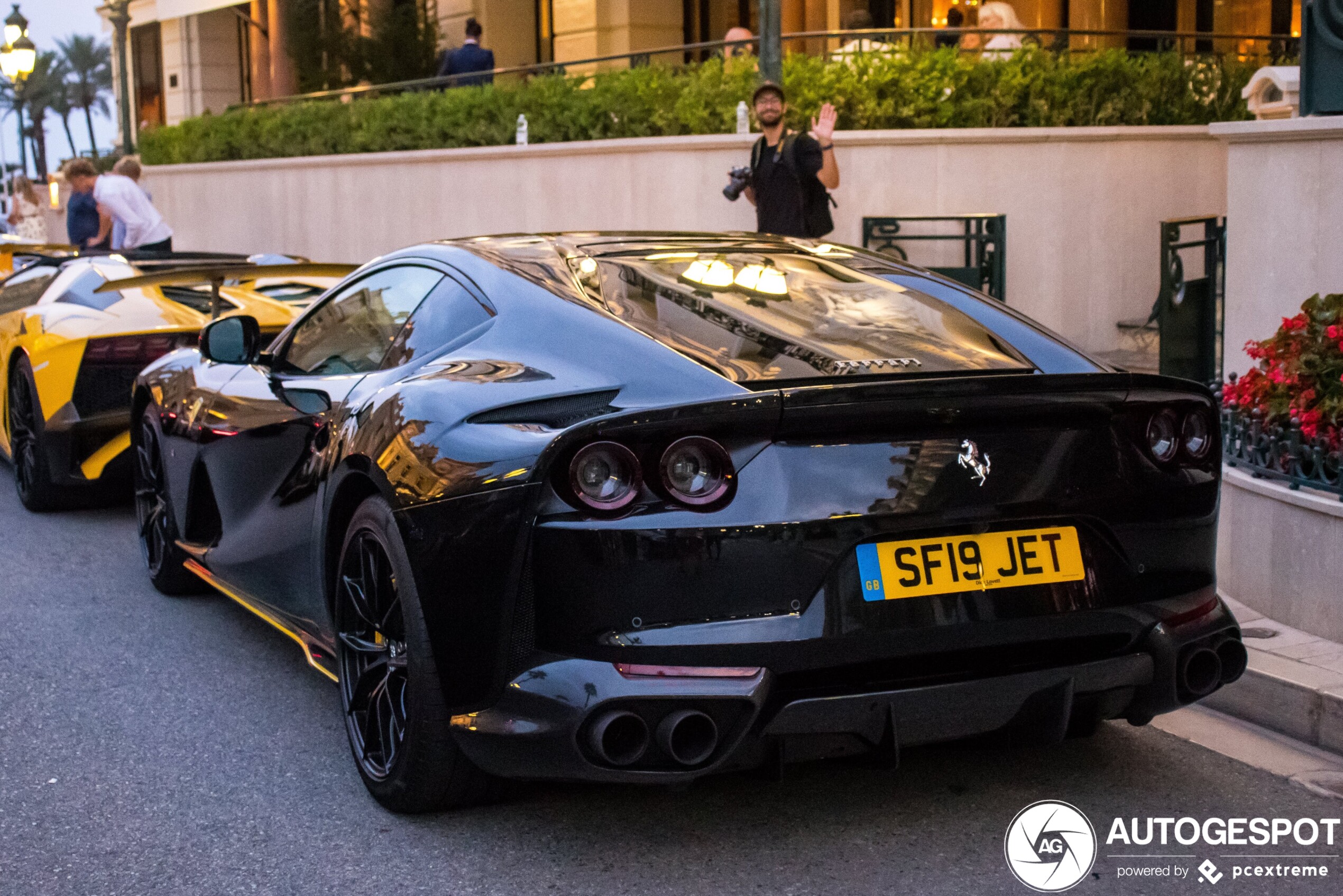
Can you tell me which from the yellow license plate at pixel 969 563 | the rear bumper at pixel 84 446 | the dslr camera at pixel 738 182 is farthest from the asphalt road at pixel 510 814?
the dslr camera at pixel 738 182

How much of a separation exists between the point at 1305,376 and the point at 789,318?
87.5 inches

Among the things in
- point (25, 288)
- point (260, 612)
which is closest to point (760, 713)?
point (260, 612)

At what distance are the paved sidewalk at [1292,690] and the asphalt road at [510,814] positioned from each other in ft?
0.95

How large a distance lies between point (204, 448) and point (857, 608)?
3032 millimetres

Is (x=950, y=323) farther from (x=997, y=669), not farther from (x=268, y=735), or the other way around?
(x=268, y=735)

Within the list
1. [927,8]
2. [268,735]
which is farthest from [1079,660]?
[927,8]

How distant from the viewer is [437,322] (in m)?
4.35

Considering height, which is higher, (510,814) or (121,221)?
(121,221)

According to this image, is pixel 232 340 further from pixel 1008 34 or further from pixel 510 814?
pixel 1008 34

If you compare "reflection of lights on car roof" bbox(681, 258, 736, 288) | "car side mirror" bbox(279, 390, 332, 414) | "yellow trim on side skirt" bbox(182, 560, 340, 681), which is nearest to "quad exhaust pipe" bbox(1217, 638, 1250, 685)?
"reflection of lights on car roof" bbox(681, 258, 736, 288)

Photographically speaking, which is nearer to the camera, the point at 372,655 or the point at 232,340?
the point at 372,655

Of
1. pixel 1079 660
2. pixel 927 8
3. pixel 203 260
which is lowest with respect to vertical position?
pixel 1079 660

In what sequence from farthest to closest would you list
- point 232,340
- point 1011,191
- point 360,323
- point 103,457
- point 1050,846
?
point 1011,191
point 103,457
point 232,340
point 360,323
point 1050,846

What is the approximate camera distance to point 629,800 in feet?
13.1
